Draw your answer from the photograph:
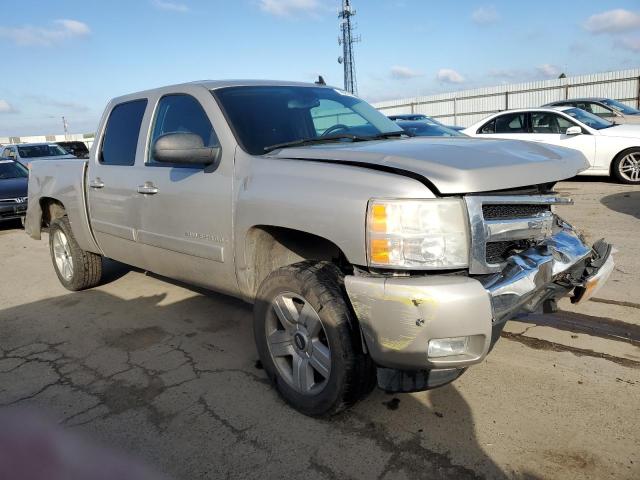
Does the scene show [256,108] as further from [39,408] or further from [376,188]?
[39,408]

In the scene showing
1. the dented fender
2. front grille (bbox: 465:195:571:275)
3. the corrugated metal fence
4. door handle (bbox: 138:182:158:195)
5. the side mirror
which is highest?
the corrugated metal fence

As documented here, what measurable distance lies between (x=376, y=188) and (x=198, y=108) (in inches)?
68.9

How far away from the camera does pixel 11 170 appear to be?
37.2 feet

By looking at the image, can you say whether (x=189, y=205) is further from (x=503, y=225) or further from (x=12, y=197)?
(x=12, y=197)

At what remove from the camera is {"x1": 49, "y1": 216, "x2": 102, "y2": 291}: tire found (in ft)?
17.0

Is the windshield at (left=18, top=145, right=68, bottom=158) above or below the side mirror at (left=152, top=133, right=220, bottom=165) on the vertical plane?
above

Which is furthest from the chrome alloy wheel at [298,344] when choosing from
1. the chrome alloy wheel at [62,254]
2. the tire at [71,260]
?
the chrome alloy wheel at [62,254]

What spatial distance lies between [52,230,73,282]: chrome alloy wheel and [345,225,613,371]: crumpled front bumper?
161 inches

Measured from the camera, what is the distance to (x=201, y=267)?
3.44 m

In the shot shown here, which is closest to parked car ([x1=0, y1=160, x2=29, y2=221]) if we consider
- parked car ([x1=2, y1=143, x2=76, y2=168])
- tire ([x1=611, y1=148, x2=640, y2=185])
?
parked car ([x1=2, y1=143, x2=76, y2=168])

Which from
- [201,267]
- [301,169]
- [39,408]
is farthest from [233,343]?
[301,169]

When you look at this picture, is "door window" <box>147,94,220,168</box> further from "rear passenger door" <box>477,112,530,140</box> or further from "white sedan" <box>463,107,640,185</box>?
"rear passenger door" <box>477,112,530,140</box>

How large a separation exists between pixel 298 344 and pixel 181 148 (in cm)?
136

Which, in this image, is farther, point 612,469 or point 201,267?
point 201,267
